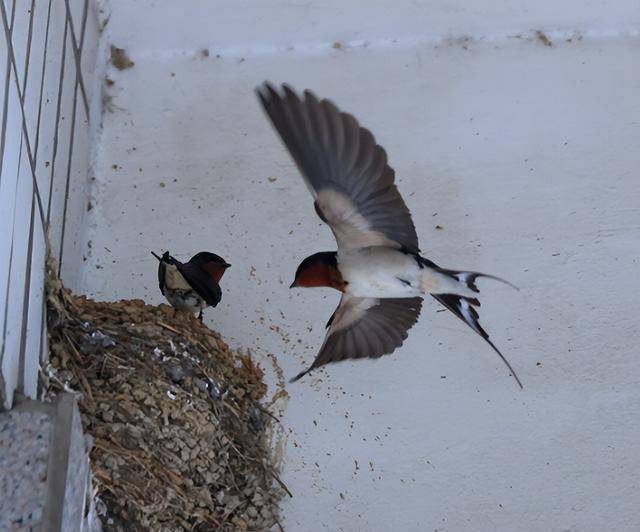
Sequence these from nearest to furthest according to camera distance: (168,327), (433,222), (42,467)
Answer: (42,467) < (168,327) < (433,222)

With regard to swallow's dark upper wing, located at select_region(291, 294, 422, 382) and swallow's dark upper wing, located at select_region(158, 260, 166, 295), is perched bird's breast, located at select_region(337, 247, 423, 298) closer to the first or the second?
swallow's dark upper wing, located at select_region(291, 294, 422, 382)

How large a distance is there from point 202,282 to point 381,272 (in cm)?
48

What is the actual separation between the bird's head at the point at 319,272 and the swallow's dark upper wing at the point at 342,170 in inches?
2.1

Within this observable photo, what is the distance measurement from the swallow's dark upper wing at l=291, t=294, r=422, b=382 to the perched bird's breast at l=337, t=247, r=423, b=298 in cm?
11

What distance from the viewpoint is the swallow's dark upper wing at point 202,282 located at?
3.29 m

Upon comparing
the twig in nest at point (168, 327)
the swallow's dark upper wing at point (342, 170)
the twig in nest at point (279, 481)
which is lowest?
the twig in nest at point (279, 481)

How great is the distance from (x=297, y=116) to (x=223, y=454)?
83 cm

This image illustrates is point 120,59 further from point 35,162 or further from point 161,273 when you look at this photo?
point 35,162

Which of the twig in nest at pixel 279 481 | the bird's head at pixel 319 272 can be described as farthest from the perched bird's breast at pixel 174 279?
the twig in nest at pixel 279 481

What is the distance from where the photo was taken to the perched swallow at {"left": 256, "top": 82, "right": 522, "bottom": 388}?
277 centimetres

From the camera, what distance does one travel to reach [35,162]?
2.89 m

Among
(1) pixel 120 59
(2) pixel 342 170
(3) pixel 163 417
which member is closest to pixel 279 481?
(3) pixel 163 417

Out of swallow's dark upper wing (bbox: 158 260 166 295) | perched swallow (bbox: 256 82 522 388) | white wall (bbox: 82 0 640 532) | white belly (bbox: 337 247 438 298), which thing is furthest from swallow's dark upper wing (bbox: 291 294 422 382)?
swallow's dark upper wing (bbox: 158 260 166 295)

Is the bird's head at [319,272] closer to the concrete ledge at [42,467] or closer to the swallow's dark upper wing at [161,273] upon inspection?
the swallow's dark upper wing at [161,273]
